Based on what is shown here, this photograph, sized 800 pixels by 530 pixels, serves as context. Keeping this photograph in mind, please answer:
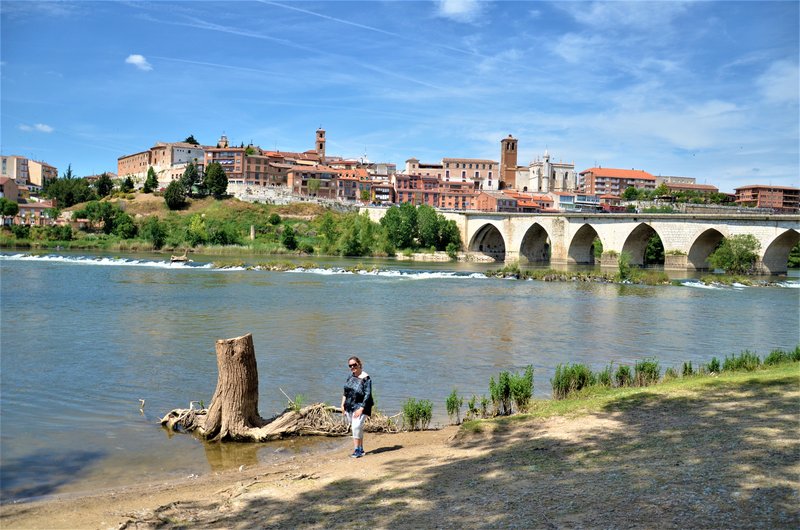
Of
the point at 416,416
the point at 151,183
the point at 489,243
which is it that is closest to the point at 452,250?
the point at 489,243

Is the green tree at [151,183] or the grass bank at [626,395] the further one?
the green tree at [151,183]

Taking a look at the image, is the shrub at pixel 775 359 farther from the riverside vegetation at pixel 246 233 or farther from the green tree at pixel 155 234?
the green tree at pixel 155 234

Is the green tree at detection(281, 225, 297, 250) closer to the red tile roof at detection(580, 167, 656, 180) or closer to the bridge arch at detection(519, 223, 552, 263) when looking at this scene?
the bridge arch at detection(519, 223, 552, 263)

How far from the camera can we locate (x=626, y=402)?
9531mm

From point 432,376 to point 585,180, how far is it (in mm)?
134268

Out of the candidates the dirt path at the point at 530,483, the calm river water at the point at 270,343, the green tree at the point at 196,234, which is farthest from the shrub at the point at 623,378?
the green tree at the point at 196,234

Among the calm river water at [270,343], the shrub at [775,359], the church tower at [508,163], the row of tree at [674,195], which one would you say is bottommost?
the calm river water at [270,343]

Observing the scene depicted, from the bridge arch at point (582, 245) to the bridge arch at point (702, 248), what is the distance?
1184 cm

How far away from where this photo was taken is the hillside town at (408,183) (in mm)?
101250

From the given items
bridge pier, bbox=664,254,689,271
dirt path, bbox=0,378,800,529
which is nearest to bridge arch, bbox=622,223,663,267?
bridge pier, bbox=664,254,689,271

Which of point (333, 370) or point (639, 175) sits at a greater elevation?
point (639, 175)


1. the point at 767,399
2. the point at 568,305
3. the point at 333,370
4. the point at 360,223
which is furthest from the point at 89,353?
the point at 360,223

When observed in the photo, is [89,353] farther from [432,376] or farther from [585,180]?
[585,180]

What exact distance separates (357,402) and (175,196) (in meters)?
88.9
